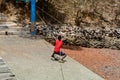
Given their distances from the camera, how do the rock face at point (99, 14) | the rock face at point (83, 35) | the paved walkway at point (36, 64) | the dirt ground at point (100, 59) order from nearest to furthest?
1. the paved walkway at point (36, 64)
2. the dirt ground at point (100, 59)
3. the rock face at point (83, 35)
4. the rock face at point (99, 14)

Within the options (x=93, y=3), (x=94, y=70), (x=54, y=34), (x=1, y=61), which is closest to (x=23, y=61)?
(x=1, y=61)

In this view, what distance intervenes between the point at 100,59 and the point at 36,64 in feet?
11.3

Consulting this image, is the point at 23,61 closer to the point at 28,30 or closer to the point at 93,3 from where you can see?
the point at 28,30

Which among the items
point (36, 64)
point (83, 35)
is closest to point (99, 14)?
point (83, 35)

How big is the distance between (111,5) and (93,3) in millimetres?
1710

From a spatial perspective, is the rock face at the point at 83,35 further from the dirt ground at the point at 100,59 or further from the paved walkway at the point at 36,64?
the paved walkway at the point at 36,64

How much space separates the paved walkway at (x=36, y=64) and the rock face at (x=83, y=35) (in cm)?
200

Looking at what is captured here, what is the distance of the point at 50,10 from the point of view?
20.8 metres

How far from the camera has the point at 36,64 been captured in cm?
1242

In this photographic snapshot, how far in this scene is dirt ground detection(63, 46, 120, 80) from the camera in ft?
41.6

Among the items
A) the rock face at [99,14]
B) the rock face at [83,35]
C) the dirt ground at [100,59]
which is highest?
the rock face at [99,14]

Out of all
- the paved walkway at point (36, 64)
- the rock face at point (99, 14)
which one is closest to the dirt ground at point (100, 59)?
the paved walkway at point (36, 64)

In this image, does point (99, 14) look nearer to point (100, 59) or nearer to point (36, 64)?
point (100, 59)

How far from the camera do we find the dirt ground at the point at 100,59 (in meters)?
12.7
